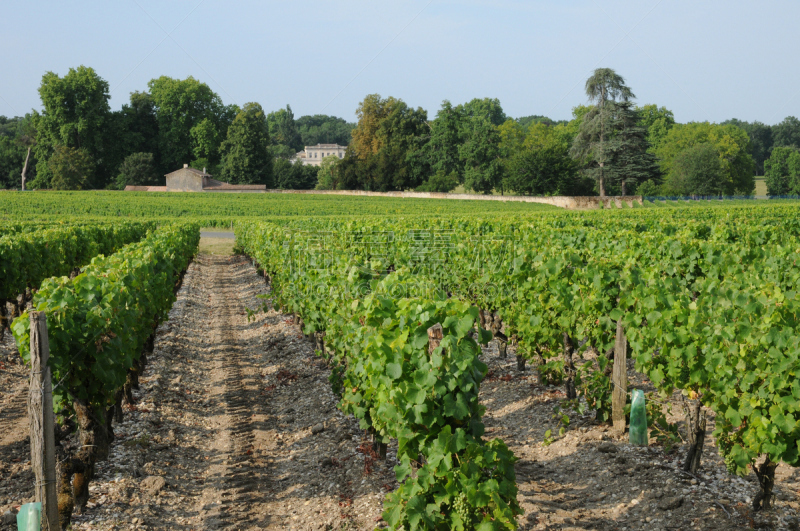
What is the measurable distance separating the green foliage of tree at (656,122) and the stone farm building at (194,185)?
58.9m

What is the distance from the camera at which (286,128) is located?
166m

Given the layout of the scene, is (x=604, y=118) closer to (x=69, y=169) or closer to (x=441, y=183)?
(x=441, y=183)

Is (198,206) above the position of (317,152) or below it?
below

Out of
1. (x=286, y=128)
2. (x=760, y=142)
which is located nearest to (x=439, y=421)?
(x=760, y=142)

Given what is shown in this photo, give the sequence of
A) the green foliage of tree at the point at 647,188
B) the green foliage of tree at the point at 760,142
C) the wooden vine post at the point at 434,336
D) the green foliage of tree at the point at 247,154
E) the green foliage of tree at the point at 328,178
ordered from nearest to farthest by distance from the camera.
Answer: the wooden vine post at the point at 434,336 → the green foliage of tree at the point at 647,188 → the green foliage of tree at the point at 328,178 → the green foliage of tree at the point at 247,154 → the green foliage of tree at the point at 760,142

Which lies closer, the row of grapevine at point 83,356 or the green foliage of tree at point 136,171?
the row of grapevine at point 83,356

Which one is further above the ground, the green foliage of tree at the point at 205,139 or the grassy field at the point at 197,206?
the green foliage of tree at the point at 205,139

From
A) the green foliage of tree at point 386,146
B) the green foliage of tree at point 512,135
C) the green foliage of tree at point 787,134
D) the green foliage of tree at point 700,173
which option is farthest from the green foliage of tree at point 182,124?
the green foliage of tree at point 787,134

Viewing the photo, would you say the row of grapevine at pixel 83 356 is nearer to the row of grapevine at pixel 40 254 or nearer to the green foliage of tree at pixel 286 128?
the row of grapevine at pixel 40 254

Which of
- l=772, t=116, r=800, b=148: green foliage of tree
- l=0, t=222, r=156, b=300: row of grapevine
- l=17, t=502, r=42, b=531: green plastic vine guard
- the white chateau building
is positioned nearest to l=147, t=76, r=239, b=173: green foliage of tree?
l=0, t=222, r=156, b=300: row of grapevine

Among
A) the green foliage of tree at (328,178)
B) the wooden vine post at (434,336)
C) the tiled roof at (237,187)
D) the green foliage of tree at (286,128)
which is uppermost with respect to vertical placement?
the green foliage of tree at (286,128)

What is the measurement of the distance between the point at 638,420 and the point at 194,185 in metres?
73.3

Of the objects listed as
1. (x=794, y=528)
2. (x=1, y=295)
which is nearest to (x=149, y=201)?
(x=1, y=295)

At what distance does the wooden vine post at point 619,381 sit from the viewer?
18.9ft
